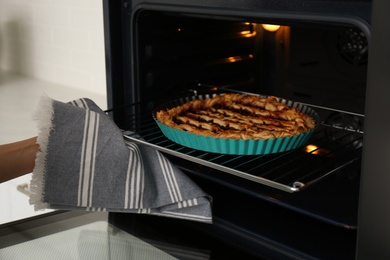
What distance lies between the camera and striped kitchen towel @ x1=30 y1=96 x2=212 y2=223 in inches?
34.9

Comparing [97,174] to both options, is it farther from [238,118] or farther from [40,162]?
[238,118]

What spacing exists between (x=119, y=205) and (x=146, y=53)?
0.94 feet

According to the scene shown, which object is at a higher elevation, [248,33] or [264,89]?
[248,33]

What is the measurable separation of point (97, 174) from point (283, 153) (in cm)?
30

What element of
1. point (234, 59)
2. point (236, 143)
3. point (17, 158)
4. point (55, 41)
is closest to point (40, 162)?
point (17, 158)

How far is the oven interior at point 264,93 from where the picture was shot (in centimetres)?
87

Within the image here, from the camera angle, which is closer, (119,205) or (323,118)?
(119,205)

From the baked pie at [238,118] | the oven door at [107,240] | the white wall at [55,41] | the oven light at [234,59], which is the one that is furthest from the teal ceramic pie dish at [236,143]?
the white wall at [55,41]

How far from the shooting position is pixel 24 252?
91 cm

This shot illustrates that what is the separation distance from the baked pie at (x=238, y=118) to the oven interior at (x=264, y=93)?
4 centimetres

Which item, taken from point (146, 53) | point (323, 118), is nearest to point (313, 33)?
point (323, 118)

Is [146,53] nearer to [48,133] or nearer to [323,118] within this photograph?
[48,133]

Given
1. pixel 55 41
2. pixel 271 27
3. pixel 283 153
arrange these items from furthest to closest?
1. pixel 55 41
2. pixel 271 27
3. pixel 283 153

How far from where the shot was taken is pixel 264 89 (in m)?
1.26
